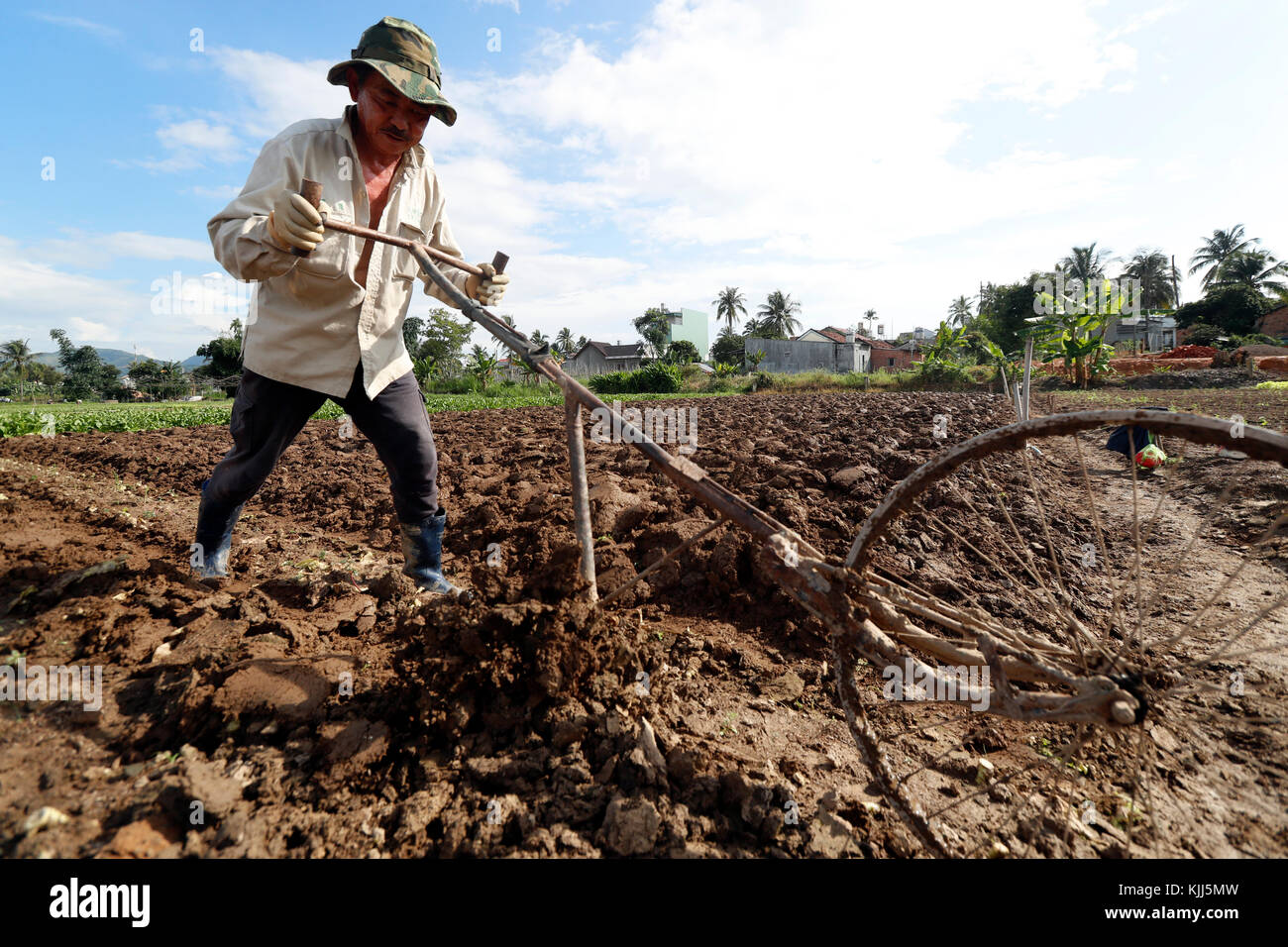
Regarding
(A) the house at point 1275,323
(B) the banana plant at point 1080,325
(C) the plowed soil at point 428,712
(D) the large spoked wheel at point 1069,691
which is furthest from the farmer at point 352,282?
(A) the house at point 1275,323

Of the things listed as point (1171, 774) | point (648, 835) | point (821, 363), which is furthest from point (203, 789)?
point (821, 363)

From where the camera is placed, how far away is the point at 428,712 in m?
1.67

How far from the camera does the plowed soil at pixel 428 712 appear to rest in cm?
141

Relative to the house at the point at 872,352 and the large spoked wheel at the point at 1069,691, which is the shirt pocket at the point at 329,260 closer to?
the large spoked wheel at the point at 1069,691

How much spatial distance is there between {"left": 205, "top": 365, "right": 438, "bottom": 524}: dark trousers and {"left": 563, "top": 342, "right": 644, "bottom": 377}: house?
1856 inches

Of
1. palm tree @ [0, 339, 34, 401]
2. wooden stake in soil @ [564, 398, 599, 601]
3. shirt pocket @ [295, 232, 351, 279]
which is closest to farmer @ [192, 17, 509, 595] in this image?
shirt pocket @ [295, 232, 351, 279]

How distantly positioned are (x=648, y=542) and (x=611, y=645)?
1372 mm

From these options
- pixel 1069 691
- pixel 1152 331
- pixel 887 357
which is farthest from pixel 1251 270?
pixel 1069 691

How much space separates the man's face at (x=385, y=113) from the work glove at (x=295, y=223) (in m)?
0.47

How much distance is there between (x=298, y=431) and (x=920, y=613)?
2320 mm

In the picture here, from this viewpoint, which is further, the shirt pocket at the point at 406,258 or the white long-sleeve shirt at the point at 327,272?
the shirt pocket at the point at 406,258

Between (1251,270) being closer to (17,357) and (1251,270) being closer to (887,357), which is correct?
(887,357)

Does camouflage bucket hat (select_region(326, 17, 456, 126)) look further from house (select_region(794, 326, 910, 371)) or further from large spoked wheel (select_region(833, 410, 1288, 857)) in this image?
house (select_region(794, 326, 910, 371))

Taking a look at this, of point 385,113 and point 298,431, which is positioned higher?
point 385,113
